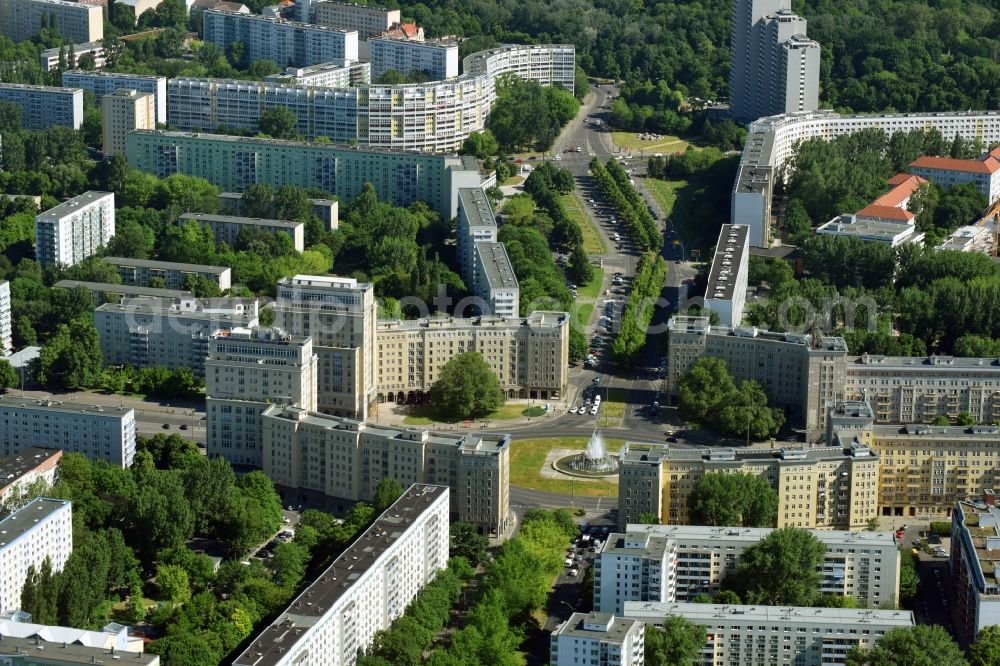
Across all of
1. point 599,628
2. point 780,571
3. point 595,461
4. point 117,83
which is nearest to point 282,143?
A: point 117,83

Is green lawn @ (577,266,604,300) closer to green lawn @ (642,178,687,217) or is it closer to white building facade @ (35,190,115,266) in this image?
green lawn @ (642,178,687,217)

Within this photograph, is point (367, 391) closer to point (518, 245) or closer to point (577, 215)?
point (518, 245)

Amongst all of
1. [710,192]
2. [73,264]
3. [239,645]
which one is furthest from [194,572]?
[710,192]

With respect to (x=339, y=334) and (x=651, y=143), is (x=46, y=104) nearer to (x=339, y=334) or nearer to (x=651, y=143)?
(x=651, y=143)

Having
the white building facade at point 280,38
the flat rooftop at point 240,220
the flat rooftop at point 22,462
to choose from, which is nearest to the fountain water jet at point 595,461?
the flat rooftop at point 22,462

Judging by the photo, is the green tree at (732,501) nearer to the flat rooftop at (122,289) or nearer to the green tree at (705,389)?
the green tree at (705,389)

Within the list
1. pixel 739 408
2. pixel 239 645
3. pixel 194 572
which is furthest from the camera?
pixel 739 408
